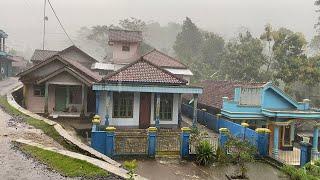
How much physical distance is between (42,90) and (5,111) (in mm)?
4541

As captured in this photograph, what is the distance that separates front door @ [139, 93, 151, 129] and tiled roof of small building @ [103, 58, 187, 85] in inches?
49.3

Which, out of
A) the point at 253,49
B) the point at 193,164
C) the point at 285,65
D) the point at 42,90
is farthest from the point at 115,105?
the point at 253,49

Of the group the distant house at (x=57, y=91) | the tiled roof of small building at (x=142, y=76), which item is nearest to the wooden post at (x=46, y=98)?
the distant house at (x=57, y=91)

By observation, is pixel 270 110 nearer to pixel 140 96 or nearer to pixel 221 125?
pixel 221 125

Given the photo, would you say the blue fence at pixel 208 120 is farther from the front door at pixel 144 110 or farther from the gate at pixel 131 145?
the gate at pixel 131 145

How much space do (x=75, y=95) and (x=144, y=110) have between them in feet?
18.6

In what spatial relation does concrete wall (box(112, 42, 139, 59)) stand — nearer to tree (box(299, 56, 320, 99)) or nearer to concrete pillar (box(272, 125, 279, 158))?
concrete pillar (box(272, 125, 279, 158))

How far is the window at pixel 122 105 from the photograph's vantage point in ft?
73.4

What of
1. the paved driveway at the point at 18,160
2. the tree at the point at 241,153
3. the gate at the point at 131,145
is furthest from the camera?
the gate at the point at 131,145

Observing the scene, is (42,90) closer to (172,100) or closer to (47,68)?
(47,68)

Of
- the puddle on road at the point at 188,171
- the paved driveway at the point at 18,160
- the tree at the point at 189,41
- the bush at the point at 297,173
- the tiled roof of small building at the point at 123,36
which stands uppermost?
the tree at the point at 189,41

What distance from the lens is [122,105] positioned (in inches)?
886

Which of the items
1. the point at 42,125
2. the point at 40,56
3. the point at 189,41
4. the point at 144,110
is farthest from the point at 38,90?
the point at 189,41

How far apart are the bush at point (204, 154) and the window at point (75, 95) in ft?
38.4
